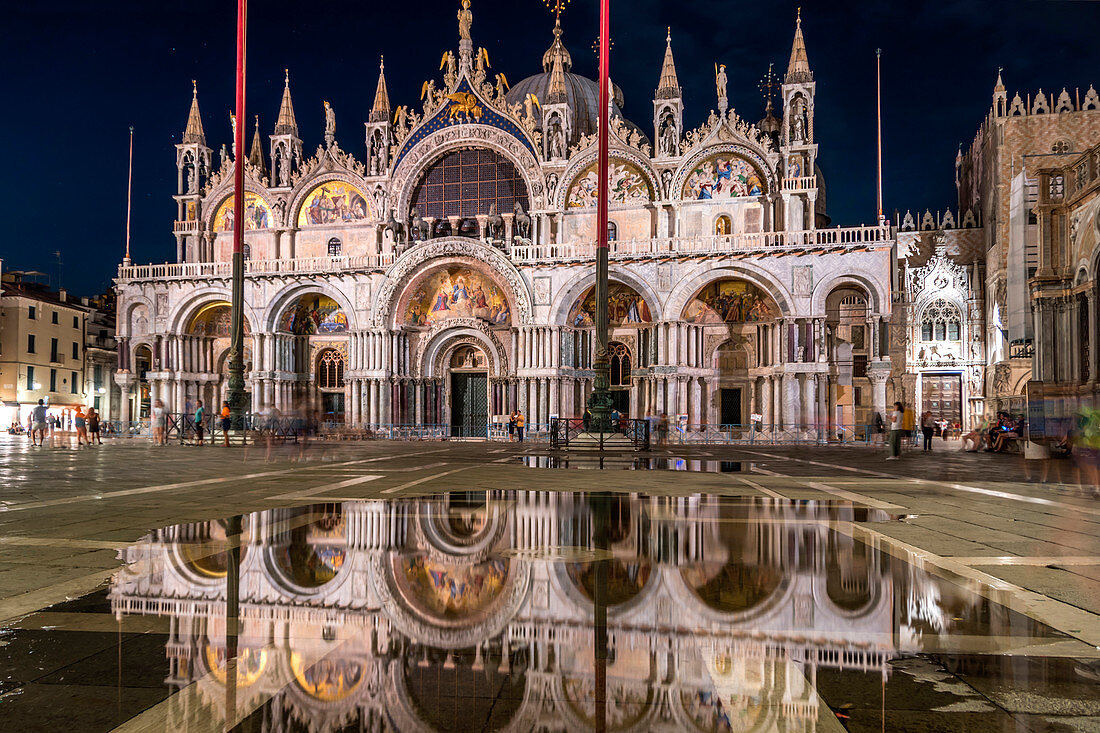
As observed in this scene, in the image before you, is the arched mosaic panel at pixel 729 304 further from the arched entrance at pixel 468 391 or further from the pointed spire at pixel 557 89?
the pointed spire at pixel 557 89

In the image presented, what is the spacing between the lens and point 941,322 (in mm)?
47062

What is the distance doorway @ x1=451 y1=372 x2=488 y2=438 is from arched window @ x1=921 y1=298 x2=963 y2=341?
2803 cm

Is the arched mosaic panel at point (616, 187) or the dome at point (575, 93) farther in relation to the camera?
the dome at point (575, 93)

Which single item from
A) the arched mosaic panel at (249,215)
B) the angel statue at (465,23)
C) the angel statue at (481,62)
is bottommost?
the arched mosaic panel at (249,215)

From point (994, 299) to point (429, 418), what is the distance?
108 ft

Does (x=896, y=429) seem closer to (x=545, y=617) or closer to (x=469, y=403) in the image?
(x=545, y=617)

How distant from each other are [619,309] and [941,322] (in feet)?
77.2

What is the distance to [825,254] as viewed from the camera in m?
32.3

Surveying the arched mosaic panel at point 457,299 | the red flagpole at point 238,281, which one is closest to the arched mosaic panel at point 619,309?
the arched mosaic panel at point 457,299

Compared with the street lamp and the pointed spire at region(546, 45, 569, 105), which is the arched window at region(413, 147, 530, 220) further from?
the street lamp

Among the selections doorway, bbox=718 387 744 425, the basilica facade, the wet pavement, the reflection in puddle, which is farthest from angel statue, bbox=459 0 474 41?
the wet pavement

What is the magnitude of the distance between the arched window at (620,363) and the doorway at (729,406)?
176 inches

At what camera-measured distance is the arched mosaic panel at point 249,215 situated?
40.2 meters

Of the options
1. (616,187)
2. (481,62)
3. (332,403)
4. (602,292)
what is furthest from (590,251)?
(332,403)
